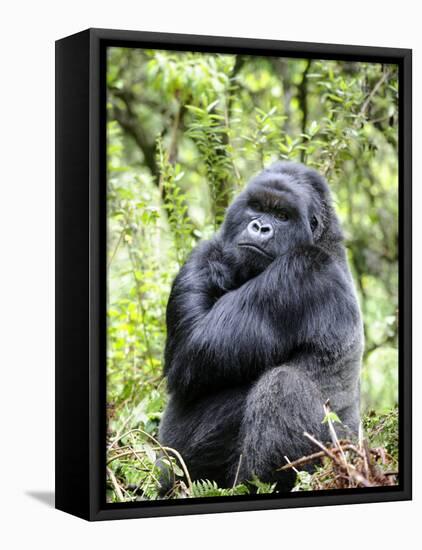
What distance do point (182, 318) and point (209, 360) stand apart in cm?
25

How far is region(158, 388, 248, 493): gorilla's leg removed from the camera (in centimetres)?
545

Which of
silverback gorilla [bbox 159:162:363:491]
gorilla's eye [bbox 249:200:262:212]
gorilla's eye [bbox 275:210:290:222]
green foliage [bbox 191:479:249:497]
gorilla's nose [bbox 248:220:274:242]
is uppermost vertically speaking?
gorilla's eye [bbox 249:200:262:212]

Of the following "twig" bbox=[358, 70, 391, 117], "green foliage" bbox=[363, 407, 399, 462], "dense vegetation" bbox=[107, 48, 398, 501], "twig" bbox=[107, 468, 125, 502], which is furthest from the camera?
"twig" bbox=[358, 70, 391, 117]

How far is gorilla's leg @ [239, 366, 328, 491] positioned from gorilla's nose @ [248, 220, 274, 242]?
2.09 ft

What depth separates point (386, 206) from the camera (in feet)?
20.1

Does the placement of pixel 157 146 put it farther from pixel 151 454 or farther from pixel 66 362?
pixel 151 454

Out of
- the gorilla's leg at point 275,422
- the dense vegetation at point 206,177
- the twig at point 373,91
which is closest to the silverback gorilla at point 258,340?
the gorilla's leg at point 275,422

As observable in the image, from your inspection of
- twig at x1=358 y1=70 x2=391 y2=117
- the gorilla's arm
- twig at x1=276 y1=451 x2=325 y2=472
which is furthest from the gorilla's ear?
twig at x1=276 y1=451 x2=325 y2=472

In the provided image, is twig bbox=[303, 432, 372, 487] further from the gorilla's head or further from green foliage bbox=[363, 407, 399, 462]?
the gorilla's head

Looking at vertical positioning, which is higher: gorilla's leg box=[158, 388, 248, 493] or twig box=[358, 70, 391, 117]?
twig box=[358, 70, 391, 117]

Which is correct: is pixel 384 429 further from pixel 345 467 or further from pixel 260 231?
pixel 260 231

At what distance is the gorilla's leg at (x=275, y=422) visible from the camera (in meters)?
5.41

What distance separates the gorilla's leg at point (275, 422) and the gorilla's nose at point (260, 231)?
64 centimetres

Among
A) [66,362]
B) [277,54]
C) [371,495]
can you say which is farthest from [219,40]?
[371,495]
